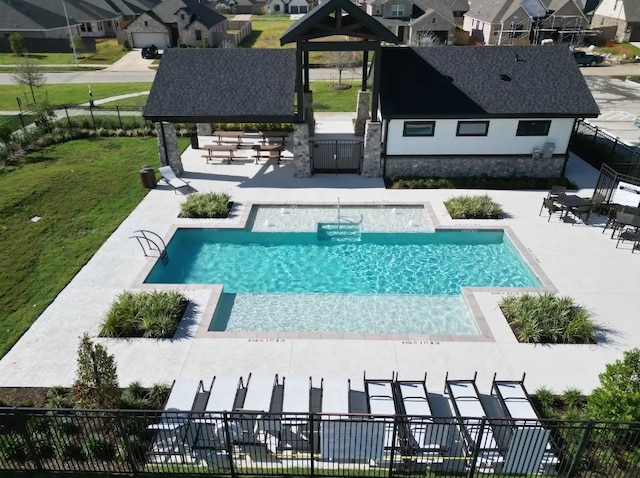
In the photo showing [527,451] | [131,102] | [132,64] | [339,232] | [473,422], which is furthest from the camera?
[132,64]

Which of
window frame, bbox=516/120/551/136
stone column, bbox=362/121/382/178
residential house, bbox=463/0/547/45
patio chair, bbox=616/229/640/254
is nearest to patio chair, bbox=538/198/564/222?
patio chair, bbox=616/229/640/254

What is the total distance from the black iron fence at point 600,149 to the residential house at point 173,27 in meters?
48.4

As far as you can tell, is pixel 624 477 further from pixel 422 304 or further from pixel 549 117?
pixel 549 117

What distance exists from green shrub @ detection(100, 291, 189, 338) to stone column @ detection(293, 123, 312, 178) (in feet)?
34.9

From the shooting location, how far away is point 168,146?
2302 centimetres

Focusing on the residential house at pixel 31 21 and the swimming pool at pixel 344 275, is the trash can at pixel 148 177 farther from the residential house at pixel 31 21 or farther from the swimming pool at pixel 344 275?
the residential house at pixel 31 21

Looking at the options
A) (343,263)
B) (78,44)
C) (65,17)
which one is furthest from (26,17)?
(343,263)

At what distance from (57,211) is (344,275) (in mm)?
12622

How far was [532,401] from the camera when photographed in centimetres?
1114

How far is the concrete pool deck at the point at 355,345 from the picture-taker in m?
12.2

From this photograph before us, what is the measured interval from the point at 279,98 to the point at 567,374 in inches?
651

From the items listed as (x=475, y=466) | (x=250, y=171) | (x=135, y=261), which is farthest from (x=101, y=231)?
(x=475, y=466)

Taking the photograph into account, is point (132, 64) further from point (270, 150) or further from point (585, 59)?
point (585, 59)

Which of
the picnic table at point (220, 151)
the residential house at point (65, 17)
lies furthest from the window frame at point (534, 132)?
the residential house at point (65, 17)
